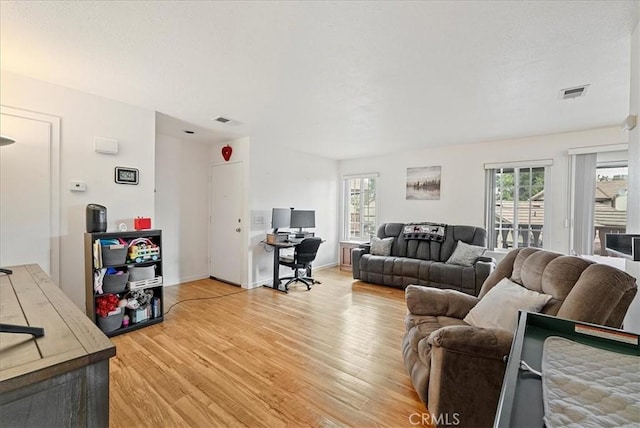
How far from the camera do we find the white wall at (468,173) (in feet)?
13.0

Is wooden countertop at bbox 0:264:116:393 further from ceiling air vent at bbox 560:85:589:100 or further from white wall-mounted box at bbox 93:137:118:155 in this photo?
ceiling air vent at bbox 560:85:589:100

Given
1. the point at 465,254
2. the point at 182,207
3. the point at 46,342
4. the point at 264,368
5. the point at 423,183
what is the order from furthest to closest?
the point at 423,183 → the point at 182,207 → the point at 465,254 → the point at 264,368 → the point at 46,342

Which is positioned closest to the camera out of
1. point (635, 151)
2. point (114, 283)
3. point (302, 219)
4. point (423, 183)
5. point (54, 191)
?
point (635, 151)

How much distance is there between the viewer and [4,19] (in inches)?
67.0

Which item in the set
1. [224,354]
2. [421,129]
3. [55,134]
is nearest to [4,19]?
[55,134]

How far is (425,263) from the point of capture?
4312mm

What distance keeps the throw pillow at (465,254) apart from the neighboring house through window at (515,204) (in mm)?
670

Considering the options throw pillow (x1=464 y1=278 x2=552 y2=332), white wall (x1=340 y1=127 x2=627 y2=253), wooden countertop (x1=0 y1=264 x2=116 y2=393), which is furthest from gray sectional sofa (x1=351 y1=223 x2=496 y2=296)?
wooden countertop (x1=0 y1=264 x2=116 y2=393)

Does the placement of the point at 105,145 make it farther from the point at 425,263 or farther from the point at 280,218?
the point at 425,263

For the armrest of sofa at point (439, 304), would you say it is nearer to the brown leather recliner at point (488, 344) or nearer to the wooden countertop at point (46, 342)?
the brown leather recliner at point (488, 344)

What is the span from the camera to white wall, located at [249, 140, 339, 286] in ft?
14.5

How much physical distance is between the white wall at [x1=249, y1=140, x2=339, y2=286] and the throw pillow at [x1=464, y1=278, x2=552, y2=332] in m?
3.27

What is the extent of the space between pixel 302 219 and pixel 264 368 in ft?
9.76

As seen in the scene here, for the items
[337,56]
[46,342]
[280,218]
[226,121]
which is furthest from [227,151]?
[46,342]
